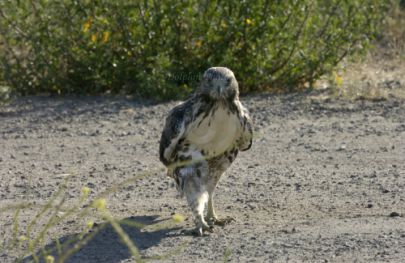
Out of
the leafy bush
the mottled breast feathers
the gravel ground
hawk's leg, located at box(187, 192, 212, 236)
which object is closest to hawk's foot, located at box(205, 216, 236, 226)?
the gravel ground

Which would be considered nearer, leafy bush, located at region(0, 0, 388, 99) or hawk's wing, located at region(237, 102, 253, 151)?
hawk's wing, located at region(237, 102, 253, 151)

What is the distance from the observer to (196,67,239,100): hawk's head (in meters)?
7.16

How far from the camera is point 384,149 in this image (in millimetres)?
9898

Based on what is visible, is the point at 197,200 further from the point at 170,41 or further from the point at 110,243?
the point at 170,41

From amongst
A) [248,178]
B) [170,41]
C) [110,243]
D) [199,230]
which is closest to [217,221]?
[199,230]

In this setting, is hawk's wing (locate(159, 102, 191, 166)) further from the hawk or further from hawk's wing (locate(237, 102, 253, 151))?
hawk's wing (locate(237, 102, 253, 151))

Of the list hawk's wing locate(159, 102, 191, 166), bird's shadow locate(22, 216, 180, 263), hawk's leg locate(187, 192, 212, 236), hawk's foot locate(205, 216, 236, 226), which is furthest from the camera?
hawk's foot locate(205, 216, 236, 226)

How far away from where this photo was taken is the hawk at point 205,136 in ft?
23.7

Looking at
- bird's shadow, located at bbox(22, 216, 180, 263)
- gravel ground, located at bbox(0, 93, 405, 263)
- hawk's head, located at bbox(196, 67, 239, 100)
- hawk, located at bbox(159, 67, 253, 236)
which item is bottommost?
bird's shadow, located at bbox(22, 216, 180, 263)

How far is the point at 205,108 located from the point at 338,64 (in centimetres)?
657

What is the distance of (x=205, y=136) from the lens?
24.1 feet

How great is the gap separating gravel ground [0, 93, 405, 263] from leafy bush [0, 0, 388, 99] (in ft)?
1.23

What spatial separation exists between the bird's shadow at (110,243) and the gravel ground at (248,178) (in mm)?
15

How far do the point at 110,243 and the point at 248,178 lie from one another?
2.12 metres
